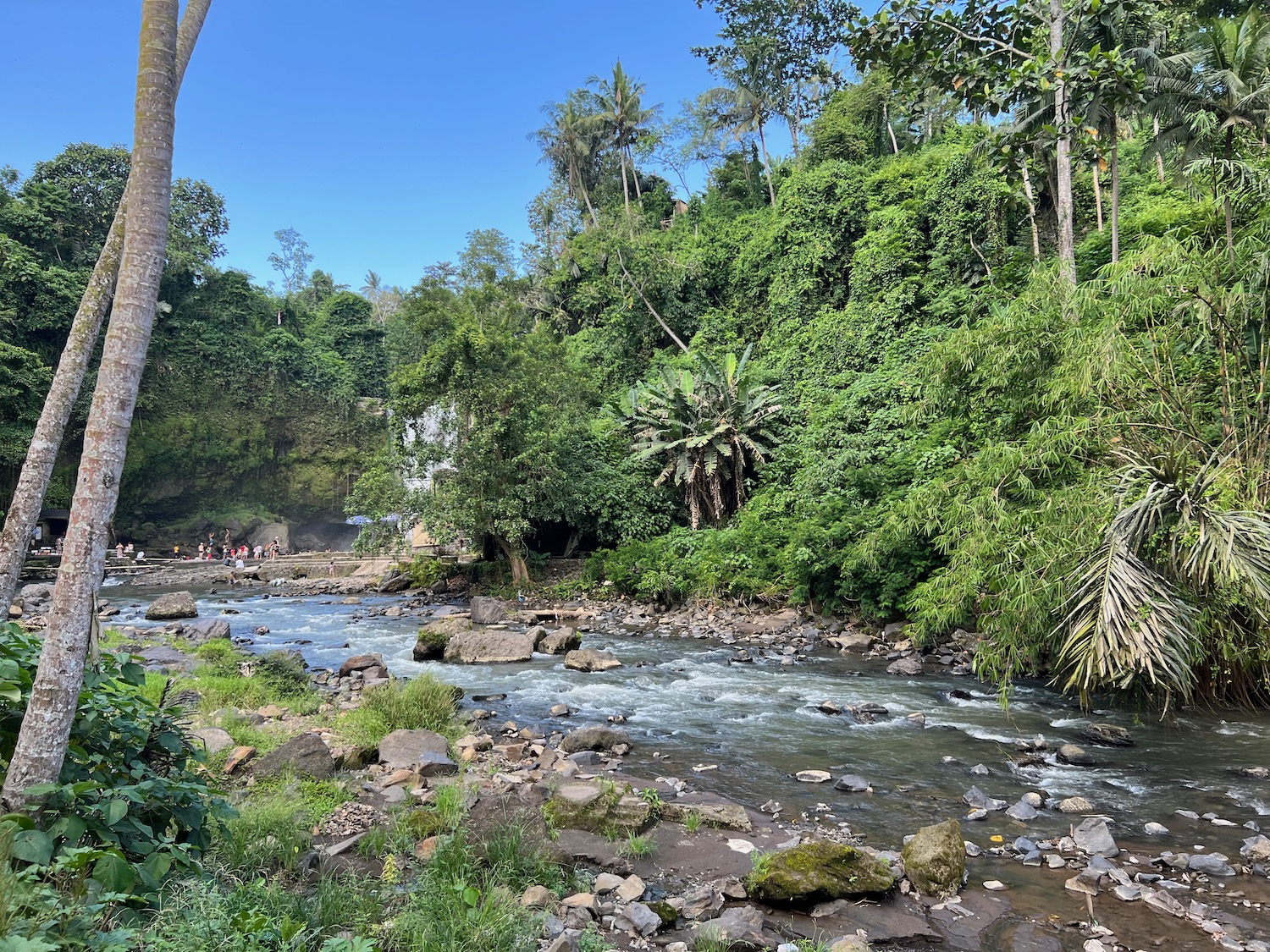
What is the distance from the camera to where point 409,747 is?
7453 mm

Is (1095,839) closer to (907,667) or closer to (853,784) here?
(853,784)

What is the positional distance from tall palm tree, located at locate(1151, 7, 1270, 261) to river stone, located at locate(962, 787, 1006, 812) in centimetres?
1170

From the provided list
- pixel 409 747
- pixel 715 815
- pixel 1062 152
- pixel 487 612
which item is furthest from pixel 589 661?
pixel 1062 152

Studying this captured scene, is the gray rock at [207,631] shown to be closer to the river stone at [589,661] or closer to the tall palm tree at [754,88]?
the river stone at [589,661]

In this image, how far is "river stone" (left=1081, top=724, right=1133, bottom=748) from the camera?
25.7ft

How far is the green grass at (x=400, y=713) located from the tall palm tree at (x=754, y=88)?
1262 inches

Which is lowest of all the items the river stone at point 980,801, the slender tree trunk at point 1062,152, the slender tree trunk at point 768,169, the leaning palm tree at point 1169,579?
the river stone at point 980,801

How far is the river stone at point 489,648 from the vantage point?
13.4 metres

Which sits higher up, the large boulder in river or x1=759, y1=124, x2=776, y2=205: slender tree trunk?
x1=759, y1=124, x2=776, y2=205: slender tree trunk

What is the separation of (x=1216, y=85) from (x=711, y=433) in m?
13.1

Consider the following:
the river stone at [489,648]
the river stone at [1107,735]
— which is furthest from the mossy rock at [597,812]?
the river stone at [489,648]

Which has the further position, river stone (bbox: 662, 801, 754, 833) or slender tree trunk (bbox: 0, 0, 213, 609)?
river stone (bbox: 662, 801, 754, 833)

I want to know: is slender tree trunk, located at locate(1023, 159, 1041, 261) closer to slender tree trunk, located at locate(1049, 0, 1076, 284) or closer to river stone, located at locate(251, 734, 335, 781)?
slender tree trunk, located at locate(1049, 0, 1076, 284)

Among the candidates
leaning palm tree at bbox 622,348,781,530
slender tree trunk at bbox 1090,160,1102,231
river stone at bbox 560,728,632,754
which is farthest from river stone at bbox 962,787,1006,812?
slender tree trunk at bbox 1090,160,1102,231
